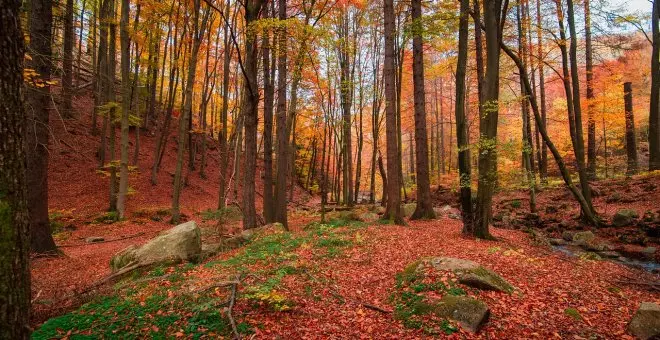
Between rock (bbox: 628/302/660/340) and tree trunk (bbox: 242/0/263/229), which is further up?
tree trunk (bbox: 242/0/263/229)


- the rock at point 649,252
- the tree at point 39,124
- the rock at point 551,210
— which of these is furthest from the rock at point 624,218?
the tree at point 39,124

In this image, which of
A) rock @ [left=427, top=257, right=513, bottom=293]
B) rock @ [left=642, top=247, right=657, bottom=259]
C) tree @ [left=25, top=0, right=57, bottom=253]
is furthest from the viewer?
rock @ [left=642, top=247, right=657, bottom=259]

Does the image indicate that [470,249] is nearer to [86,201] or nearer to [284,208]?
[284,208]

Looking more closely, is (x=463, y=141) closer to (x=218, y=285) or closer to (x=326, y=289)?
(x=326, y=289)

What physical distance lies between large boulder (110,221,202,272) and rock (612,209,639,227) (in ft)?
44.4

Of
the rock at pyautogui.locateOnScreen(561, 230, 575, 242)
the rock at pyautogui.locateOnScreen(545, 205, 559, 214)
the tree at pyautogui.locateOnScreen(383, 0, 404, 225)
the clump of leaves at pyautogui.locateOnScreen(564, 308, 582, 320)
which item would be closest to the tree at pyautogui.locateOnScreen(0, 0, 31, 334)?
the clump of leaves at pyautogui.locateOnScreen(564, 308, 582, 320)

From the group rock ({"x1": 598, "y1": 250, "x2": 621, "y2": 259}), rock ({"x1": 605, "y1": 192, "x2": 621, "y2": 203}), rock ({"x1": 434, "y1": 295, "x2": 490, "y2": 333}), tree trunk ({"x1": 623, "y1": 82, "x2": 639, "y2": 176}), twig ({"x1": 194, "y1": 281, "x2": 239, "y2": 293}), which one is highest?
tree trunk ({"x1": 623, "y1": 82, "x2": 639, "y2": 176})

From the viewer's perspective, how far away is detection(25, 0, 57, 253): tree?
7656mm

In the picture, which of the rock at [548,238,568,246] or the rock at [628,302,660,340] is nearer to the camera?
the rock at [628,302,660,340]

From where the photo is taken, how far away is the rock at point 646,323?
4.18 meters

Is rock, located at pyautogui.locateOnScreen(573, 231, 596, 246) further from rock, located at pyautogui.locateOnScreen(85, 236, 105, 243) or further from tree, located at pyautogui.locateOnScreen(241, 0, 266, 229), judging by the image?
rock, located at pyautogui.locateOnScreen(85, 236, 105, 243)

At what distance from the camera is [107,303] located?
4750 mm

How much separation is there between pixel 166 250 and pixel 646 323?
8.13 metres

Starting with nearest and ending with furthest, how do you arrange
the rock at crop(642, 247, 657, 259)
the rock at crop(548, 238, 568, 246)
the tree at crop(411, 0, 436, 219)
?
1. the rock at crop(642, 247, 657, 259)
2. the rock at crop(548, 238, 568, 246)
3. the tree at crop(411, 0, 436, 219)
